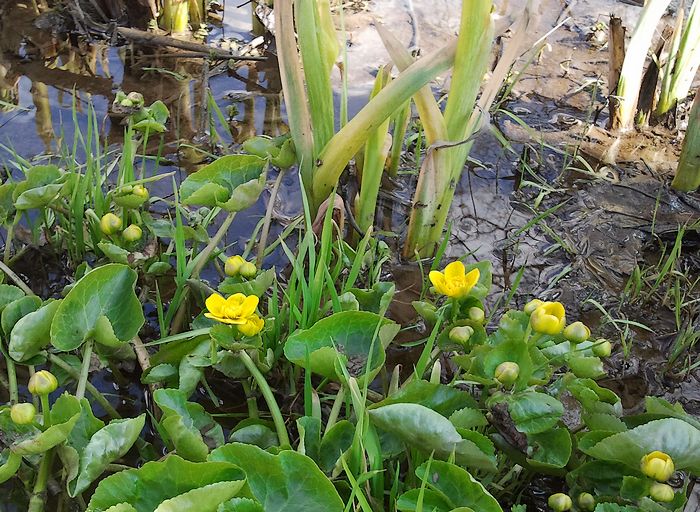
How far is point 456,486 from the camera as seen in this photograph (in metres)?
1.03

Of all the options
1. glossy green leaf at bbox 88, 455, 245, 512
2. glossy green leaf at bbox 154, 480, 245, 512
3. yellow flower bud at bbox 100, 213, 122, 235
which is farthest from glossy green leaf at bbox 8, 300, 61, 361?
glossy green leaf at bbox 154, 480, 245, 512

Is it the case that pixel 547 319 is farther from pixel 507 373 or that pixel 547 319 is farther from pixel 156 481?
pixel 156 481

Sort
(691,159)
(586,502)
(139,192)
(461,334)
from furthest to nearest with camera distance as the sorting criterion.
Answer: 1. (691,159)
2. (139,192)
3. (461,334)
4. (586,502)

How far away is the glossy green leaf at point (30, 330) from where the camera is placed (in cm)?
119

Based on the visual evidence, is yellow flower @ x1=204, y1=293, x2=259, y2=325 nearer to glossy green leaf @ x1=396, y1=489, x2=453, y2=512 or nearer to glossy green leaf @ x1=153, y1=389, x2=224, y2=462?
glossy green leaf @ x1=153, y1=389, x2=224, y2=462

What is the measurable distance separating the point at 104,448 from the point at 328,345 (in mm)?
409

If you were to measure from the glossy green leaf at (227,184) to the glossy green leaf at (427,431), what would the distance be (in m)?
0.61

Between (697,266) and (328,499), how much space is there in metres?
1.42

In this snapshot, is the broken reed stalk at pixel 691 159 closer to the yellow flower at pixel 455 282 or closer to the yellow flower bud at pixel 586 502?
the yellow flower at pixel 455 282

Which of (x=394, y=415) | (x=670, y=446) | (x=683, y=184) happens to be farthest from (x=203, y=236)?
(x=683, y=184)

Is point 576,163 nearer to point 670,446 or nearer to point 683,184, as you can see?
point 683,184

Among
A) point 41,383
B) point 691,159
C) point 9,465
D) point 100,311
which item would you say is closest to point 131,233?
point 100,311

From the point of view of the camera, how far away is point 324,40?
1.67 meters

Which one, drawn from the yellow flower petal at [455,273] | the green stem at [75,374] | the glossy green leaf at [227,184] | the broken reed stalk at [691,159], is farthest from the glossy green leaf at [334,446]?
the broken reed stalk at [691,159]
